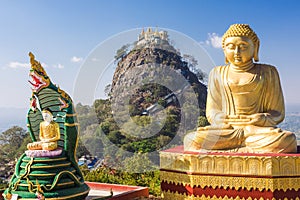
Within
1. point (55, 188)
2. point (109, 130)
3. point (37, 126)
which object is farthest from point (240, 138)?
point (109, 130)

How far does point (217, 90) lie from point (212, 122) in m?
0.70

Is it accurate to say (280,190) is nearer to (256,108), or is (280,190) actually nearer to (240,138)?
(240,138)

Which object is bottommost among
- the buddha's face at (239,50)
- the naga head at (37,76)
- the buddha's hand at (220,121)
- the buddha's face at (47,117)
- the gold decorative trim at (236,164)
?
the gold decorative trim at (236,164)

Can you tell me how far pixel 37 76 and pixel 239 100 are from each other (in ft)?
12.9

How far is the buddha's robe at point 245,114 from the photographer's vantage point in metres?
6.61

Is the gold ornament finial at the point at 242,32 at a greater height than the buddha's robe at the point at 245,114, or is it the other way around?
the gold ornament finial at the point at 242,32

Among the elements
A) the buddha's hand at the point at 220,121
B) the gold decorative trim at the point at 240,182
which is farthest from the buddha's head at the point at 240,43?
the gold decorative trim at the point at 240,182

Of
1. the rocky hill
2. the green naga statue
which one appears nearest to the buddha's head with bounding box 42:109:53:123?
the green naga statue

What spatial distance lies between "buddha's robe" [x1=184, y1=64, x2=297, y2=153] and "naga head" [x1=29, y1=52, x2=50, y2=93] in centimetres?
288

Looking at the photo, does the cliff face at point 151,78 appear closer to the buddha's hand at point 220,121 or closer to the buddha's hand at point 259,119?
the buddha's hand at point 220,121

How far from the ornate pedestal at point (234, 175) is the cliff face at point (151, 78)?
195 inches

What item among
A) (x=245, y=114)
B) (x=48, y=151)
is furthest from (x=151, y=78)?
(x=48, y=151)

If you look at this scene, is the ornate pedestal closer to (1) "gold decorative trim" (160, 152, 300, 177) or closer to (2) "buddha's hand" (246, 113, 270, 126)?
(1) "gold decorative trim" (160, 152, 300, 177)

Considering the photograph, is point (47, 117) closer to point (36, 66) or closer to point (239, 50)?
point (36, 66)
